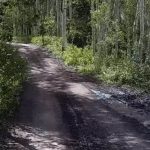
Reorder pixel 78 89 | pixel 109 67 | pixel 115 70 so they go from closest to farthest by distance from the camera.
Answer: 1. pixel 78 89
2. pixel 115 70
3. pixel 109 67

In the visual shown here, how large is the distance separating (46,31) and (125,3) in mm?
17163

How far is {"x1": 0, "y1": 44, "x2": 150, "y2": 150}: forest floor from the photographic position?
1277 cm

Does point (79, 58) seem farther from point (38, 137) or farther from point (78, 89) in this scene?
point (38, 137)

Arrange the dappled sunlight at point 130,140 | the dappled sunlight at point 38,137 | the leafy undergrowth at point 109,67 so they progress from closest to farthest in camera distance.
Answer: the dappled sunlight at point 38,137 < the dappled sunlight at point 130,140 < the leafy undergrowth at point 109,67

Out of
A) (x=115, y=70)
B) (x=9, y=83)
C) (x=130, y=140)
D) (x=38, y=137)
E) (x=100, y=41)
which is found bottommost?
(x=130, y=140)

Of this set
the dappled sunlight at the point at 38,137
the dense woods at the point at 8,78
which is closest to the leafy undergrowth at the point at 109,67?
the dense woods at the point at 8,78

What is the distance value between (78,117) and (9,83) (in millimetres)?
3350

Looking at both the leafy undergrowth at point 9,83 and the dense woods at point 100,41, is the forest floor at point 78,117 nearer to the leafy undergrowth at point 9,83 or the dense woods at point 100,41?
the leafy undergrowth at point 9,83

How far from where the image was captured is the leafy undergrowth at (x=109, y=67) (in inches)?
925

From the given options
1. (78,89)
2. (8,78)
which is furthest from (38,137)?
(78,89)

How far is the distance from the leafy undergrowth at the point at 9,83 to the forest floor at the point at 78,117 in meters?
0.45

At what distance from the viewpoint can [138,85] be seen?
23.0 m

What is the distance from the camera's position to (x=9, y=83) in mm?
16750

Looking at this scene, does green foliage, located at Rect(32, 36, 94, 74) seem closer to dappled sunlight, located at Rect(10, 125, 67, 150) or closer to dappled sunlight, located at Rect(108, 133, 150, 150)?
dappled sunlight, located at Rect(10, 125, 67, 150)
